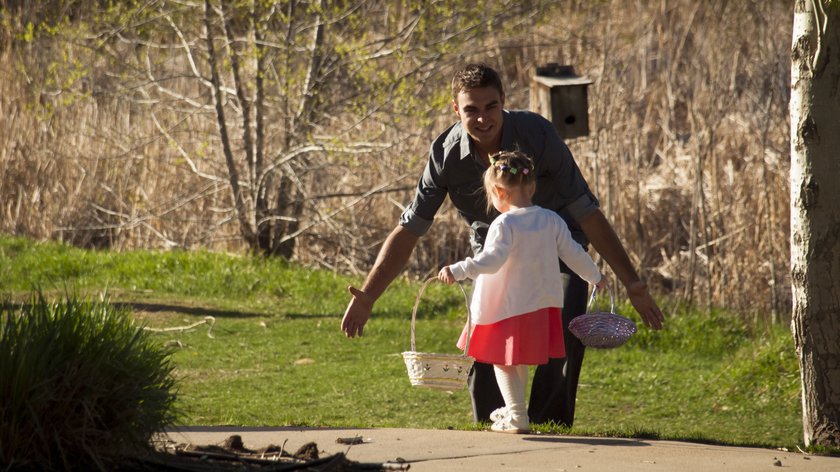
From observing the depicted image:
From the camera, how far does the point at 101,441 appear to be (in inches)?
142

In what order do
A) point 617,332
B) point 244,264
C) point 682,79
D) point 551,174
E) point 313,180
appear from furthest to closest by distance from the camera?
point 682,79 < point 313,180 < point 244,264 < point 551,174 < point 617,332

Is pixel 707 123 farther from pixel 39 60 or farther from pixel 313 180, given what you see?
pixel 39 60

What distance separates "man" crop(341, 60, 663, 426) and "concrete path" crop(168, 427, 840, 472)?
57 cm

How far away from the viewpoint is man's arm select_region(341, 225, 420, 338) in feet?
17.3

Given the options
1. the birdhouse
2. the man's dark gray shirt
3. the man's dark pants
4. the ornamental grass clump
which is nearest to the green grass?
the man's dark pants

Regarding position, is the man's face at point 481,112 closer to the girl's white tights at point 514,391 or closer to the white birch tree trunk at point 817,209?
the girl's white tights at point 514,391

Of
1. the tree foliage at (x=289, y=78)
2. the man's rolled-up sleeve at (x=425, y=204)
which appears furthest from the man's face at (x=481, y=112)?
the tree foliage at (x=289, y=78)

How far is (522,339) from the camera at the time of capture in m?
5.16

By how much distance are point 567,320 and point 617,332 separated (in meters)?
0.57

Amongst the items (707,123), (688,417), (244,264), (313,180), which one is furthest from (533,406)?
(313,180)

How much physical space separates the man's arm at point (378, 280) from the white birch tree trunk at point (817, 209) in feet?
5.87

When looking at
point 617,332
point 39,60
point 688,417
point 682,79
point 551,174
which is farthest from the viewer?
point 39,60

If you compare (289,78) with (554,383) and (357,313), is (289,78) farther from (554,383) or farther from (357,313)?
(357,313)

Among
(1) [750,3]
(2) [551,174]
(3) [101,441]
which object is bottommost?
(3) [101,441]
